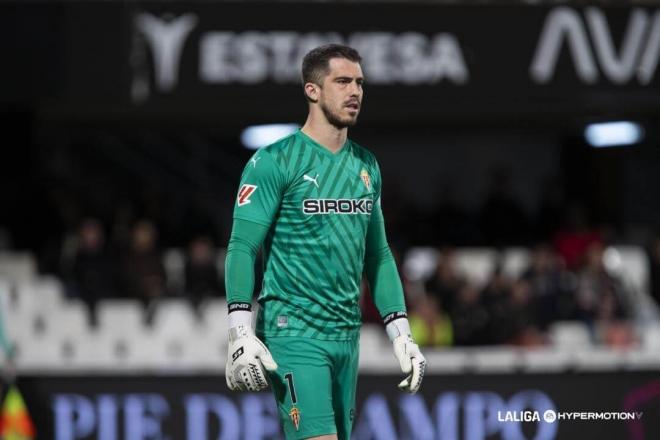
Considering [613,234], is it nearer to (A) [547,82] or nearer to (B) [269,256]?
(A) [547,82]

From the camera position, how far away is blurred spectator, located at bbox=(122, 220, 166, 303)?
12.2 m

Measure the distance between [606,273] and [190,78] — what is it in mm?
4508

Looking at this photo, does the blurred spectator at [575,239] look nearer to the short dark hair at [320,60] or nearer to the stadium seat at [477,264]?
the stadium seat at [477,264]

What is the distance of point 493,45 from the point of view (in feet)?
38.4

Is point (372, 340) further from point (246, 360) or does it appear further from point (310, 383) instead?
point (246, 360)

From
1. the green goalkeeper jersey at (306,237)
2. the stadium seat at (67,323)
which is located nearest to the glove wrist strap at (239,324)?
the green goalkeeper jersey at (306,237)

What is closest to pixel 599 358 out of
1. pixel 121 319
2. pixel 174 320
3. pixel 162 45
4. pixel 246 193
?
pixel 174 320

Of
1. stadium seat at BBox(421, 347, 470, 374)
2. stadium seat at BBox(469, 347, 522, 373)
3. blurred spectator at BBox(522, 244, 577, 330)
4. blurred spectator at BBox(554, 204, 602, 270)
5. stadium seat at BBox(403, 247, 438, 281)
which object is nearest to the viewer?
stadium seat at BBox(421, 347, 470, 374)

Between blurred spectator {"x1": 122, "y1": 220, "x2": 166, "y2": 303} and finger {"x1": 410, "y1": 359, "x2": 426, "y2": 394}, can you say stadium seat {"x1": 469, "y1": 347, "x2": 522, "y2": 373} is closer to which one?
blurred spectator {"x1": 122, "y1": 220, "x2": 166, "y2": 303}

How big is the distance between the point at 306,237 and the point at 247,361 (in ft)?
1.86

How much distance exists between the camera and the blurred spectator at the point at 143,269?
1220 centimetres

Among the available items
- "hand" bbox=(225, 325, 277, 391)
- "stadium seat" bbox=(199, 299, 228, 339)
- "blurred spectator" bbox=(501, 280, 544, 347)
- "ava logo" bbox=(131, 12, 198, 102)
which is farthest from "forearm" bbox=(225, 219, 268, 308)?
"blurred spectator" bbox=(501, 280, 544, 347)

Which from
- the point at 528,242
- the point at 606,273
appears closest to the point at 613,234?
the point at 528,242

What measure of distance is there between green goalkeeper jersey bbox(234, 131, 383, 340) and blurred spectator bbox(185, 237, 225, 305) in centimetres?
761
